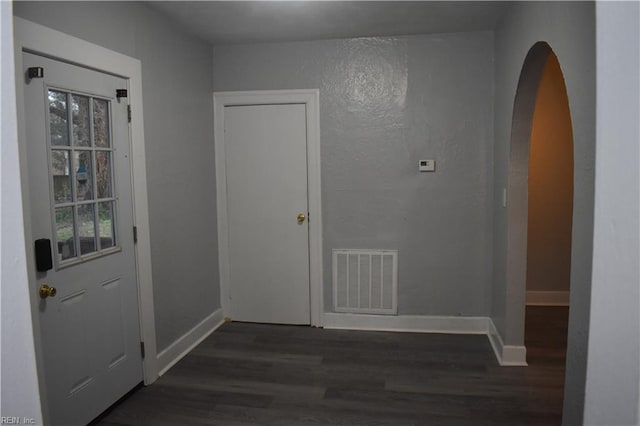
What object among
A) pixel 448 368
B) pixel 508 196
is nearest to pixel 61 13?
pixel 508 196

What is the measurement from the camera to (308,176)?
12.0 ft

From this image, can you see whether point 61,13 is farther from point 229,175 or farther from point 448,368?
point 448,368

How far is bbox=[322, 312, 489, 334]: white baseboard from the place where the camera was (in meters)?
3.56

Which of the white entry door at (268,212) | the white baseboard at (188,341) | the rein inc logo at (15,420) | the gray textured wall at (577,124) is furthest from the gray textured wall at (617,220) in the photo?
the white entry door at (268,212)

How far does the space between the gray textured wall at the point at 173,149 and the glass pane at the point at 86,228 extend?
0.51 metres

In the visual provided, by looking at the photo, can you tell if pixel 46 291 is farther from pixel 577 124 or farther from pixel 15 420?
pixel 577 124

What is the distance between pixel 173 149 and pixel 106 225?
0.88 m

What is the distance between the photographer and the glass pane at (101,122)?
2.29 meters

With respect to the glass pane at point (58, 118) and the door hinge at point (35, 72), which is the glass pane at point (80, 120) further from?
the door hinge at point (35, 72)

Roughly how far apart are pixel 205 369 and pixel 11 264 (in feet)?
8.65

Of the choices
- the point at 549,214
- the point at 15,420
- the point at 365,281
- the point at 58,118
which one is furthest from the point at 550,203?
the point at 15,420

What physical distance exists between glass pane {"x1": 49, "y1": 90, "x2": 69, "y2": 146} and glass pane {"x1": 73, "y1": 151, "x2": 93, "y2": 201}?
0.11m

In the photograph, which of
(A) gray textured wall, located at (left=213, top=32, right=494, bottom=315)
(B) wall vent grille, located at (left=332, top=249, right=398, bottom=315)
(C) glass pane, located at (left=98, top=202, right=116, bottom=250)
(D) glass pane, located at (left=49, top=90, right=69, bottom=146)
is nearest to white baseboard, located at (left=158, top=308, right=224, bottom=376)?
(C) glass pane, located at (left=98, top=202, right=116, bottom=250)

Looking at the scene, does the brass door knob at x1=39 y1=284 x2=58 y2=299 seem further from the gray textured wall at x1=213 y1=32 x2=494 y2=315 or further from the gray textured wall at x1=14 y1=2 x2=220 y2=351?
the gray textured wall at x1=213 y1=32 x2=494 y2=315
